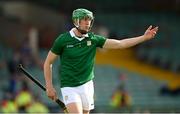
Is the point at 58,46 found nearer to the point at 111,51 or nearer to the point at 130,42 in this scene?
the point at 130,42

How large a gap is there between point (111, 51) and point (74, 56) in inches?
603

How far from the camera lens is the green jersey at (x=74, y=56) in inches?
388

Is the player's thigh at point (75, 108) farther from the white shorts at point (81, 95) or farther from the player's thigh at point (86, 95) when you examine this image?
the player's thigh at point (86, 95)

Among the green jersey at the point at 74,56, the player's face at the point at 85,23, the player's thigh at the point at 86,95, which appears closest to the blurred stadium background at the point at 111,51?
the player's thigh at the point at 86,95

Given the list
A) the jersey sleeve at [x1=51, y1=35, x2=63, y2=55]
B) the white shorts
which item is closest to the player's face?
the jersey sleeve at [x1=51, y1=35, x2=63, y2=55]

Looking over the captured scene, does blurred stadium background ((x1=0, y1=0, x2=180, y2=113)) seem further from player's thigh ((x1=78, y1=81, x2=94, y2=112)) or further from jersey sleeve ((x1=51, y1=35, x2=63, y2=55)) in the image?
jersey sleeve ((x1=51, y1=35, x2=63, y2=55))

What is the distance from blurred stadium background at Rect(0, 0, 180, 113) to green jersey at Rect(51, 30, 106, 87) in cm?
925

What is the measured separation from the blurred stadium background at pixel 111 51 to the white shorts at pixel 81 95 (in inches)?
359

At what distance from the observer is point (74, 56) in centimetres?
987

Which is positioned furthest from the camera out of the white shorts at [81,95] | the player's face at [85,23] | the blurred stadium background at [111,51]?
the blurred stadium background at [111,51]

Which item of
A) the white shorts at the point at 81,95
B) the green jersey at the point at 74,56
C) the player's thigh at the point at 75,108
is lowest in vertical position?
the player's thigh at the point at 75,108

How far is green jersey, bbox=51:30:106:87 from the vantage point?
9.85 metres

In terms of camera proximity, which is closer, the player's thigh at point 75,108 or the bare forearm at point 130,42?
the player's thigh at point 75,108

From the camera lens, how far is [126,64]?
79.7 ft
